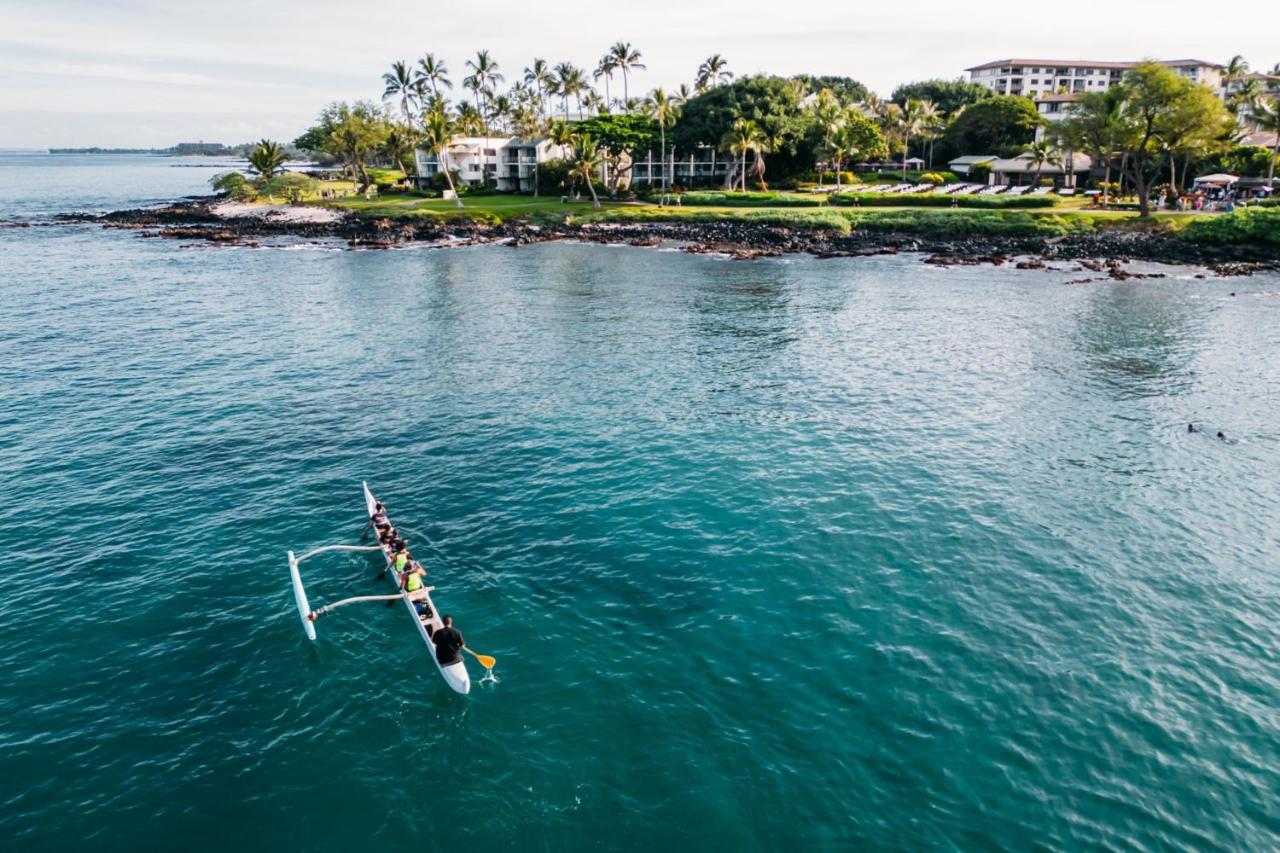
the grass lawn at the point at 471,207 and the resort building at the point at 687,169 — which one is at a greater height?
the resort building at the point at 687,169

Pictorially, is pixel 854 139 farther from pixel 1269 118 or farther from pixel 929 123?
pixel 1269 118

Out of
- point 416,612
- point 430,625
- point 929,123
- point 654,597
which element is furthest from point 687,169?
point 430,625

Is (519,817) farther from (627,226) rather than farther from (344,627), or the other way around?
(627,226)

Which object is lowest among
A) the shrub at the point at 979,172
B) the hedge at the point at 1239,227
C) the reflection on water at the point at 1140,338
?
the reflection on water at the point at 1140,338

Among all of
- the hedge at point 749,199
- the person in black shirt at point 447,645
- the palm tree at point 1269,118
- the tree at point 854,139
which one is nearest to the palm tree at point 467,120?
the hedge at point 749,199

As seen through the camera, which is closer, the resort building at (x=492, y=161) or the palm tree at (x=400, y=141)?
the resort building at (x=492, y=161)

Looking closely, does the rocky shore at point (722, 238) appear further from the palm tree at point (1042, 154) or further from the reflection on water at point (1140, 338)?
the palm tree at point (1042, 154)

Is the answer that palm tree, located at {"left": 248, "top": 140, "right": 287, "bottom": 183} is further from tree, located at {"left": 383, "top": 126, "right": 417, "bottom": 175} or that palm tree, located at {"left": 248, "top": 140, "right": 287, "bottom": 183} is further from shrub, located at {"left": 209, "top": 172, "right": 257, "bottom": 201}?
tree, located at {"left": 383, "top": 126, "right": 417, "bottom": 175}
